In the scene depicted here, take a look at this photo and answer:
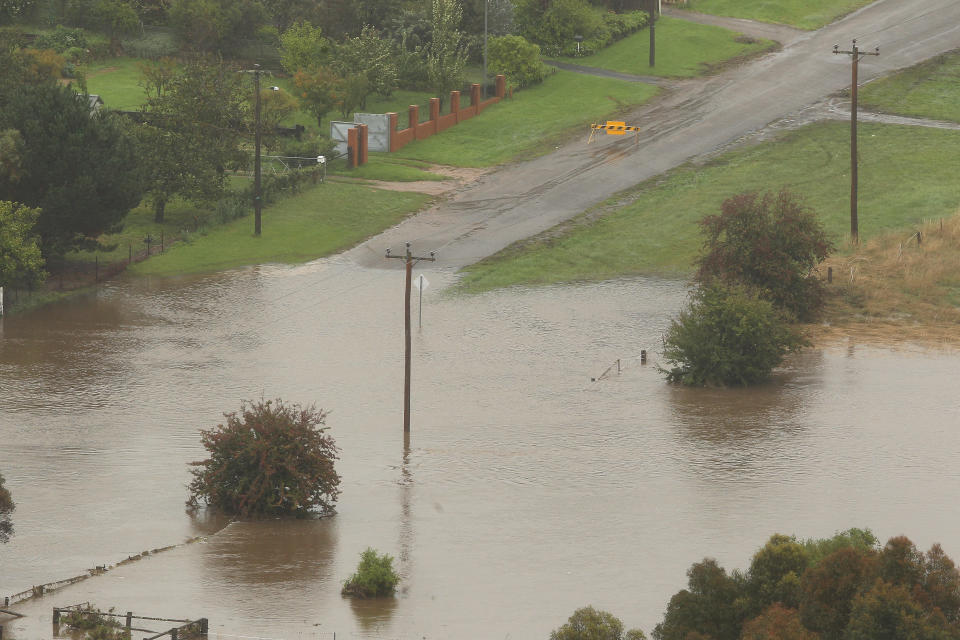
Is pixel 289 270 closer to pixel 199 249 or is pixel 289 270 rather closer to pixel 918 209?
pixel 199 249

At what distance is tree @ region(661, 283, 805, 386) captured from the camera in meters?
52.8

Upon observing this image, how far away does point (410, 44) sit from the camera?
9475 centimetres

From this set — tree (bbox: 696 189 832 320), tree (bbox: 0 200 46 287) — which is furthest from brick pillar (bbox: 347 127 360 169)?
tree (bbox: 696 189 832 320)

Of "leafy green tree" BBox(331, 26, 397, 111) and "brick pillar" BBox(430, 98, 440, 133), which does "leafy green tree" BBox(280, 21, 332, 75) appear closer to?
"leafy green tree" BBox(331, 26, 397, 111)

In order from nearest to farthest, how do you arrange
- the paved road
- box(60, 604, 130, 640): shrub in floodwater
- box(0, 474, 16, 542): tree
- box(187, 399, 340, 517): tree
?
box(60, 604, 130, 640): shrub in floodwater, box(0, 474, 16, 542): tree, box(187, 399, 340, 517): tree, the paved road

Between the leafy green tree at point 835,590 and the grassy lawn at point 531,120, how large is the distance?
5711cm

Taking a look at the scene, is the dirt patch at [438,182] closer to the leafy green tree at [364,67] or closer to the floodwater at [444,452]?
the leafy green tree at [364,67]

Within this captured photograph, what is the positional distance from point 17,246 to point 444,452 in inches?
966

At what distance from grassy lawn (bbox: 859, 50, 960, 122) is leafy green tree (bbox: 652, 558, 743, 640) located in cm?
6184

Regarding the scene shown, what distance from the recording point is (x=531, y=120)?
287ft

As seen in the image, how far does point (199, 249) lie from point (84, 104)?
8.59 metres

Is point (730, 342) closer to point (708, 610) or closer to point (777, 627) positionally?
point (708, 610)

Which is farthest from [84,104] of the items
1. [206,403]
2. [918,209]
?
[918,209]

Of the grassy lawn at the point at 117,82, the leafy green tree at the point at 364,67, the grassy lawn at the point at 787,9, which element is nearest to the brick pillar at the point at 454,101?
the leafy green tree at the point at 364,67
